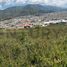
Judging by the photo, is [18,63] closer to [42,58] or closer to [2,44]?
[42,58]

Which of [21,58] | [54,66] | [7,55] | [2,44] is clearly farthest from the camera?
[2,44]

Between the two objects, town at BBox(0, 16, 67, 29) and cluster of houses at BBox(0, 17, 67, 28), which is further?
cluster of houses at BBox(0, 17, 67, 28)

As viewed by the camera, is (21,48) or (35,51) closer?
(35,51)

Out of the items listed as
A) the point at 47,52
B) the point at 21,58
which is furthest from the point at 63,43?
the point at 21,58

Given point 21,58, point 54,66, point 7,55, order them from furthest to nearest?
1. point 7,55
2. point 21,58
3. point 54,66

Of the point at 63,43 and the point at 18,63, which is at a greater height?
the point at 18,63

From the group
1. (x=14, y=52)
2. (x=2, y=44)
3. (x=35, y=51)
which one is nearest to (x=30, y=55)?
(x=35, y=51)

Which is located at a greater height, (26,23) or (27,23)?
(27,23)

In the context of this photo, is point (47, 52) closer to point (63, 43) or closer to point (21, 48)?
point (21, 48)

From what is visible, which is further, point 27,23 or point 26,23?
point 26,23

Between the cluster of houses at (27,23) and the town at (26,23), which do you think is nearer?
the town at (26,23)
